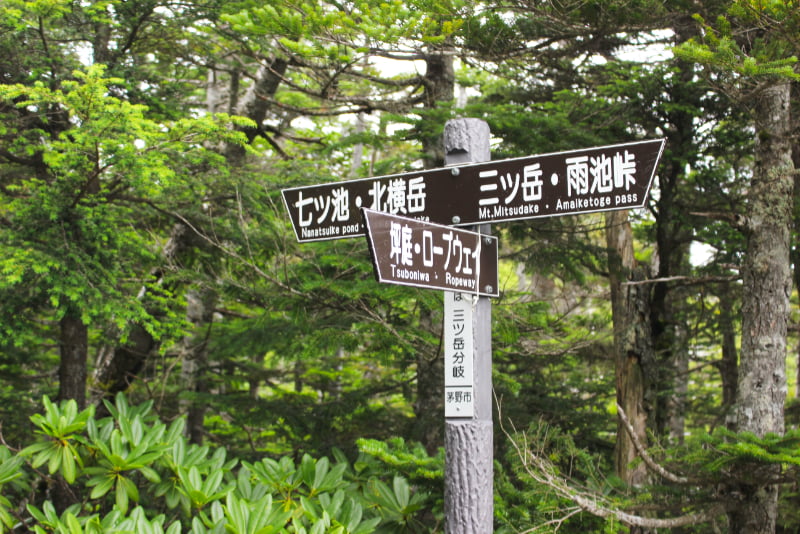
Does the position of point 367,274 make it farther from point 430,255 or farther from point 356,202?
point 430,255

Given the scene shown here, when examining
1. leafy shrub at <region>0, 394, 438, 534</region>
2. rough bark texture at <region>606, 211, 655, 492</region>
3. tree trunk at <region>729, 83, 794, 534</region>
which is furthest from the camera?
rough bark texture at <region>606, 211, 655, 492</region>

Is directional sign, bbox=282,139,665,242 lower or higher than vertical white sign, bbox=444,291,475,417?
higher

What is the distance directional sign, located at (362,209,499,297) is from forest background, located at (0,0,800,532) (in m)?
1.28

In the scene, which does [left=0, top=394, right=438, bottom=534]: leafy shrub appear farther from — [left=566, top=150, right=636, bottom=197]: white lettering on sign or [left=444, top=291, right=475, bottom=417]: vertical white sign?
[left=566, top=150, right=636, bottom=197]: white lettering on sign

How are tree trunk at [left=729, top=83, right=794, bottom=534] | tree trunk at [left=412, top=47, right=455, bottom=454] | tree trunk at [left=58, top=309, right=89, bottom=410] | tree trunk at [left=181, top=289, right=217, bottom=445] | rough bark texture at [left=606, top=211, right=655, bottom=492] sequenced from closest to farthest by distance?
tree trunk at [left=729, top=83, right=794, bottom=534] < tree trunk at [left=58, top=309, right=89, bottom=410] < rough bark texture at [left=606, top=211, right=655, bottom=492] < tree trunk at [left=412, top=47, right=455, bottom=454] < tree trunk at [left=181, top=289, right=217, bottom=445]

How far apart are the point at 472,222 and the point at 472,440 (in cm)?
112

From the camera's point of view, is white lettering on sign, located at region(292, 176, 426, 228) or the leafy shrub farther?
the leafy shrub

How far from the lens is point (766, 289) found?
5.60 m

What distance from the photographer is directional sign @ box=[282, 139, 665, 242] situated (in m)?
3.41

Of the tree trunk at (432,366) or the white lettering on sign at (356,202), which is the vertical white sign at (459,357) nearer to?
the white lettering on sign at (356,202)

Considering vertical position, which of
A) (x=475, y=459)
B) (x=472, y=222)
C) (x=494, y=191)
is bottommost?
(x=475, y=459)

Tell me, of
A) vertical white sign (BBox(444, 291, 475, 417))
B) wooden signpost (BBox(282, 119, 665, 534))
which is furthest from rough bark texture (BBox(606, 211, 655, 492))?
vertical white sign (BBox(444, 291, 475, 417))

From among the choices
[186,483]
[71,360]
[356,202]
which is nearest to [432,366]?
[186,483]

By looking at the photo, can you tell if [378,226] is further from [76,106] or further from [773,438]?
[76,106]
